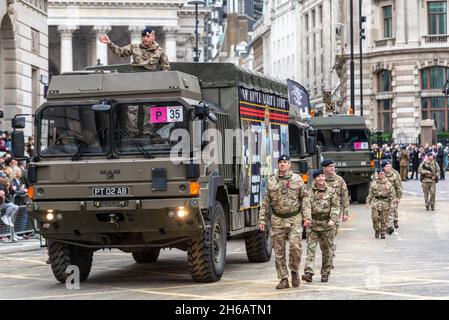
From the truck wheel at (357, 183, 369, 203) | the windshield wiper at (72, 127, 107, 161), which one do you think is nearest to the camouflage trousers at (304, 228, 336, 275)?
the windshield wiper at (72, 127, 107, 161)

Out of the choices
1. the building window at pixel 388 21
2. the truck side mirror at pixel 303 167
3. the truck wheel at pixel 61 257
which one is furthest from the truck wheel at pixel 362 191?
the building window at pixel 388 21

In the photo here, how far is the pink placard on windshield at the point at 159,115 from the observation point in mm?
16031

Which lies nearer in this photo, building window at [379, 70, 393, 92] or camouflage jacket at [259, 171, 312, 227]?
camouflage jacket at [259, 171, 312, 227]

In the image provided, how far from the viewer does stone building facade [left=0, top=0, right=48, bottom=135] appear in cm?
3922

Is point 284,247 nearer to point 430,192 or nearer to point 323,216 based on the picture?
point 323,216

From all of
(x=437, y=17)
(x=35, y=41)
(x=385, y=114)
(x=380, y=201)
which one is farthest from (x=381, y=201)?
(x=385, y=114)

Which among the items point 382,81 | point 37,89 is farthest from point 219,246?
point 382,81

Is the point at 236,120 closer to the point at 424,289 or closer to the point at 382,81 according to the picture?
the point at 424,289

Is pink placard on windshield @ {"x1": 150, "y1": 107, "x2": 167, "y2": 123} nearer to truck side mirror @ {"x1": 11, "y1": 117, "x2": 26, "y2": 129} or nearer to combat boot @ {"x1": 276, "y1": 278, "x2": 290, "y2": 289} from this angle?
truck side mirror @ {"x1": 11, "y1": 117, "x2": 26, "y2": 129}

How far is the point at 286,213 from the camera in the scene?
15.8m

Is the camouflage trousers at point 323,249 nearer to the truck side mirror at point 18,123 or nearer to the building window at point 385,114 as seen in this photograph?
the truck side mirror at point 18,123

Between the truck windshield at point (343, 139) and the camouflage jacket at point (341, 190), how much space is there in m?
21.5

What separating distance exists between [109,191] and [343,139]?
24.8 metres

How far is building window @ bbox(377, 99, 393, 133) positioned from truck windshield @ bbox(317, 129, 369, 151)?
39.2m
